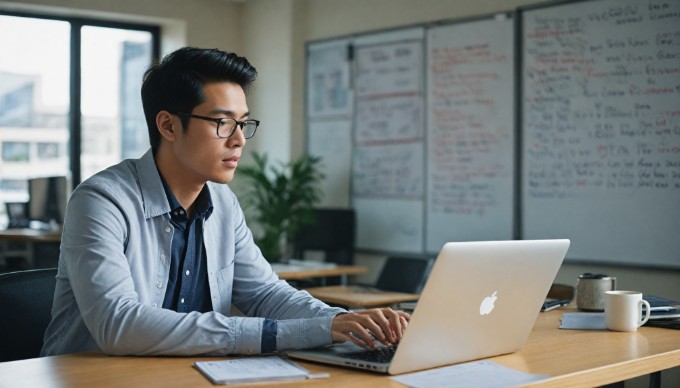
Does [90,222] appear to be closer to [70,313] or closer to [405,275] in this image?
[70,313]

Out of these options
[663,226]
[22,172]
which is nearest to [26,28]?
[22,172]

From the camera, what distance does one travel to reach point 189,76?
2.19 metres

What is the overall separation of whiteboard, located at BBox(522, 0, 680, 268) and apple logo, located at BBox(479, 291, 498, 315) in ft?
9.59

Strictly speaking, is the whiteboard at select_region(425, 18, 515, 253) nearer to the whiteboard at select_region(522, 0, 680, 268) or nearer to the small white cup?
the whiteboard at select_region(522, 0, 680, 268)

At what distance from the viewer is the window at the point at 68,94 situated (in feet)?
21.5

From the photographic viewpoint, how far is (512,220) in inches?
205

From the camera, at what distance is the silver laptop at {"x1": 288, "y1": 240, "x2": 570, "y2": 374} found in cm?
170

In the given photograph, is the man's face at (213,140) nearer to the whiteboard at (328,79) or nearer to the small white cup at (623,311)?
the small white cup at (623,311)

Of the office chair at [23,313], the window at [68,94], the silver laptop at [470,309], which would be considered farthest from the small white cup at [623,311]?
the window at [68,94]

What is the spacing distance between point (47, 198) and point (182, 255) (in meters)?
4.31

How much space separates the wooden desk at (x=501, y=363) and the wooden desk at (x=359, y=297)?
5.96 ft

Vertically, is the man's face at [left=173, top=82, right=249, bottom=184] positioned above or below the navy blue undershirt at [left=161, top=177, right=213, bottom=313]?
above

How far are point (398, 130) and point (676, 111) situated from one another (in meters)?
1.98

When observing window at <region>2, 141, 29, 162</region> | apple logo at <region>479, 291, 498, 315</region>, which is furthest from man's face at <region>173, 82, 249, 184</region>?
window at <region>2, 141, 29, 162</region>
